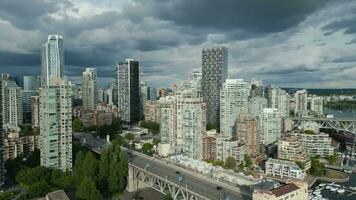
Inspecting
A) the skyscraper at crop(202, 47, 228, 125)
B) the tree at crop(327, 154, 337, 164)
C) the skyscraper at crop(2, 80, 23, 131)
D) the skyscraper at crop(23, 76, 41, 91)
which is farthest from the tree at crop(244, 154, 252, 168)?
the skyscraper at crop(23, 76, 41, 91)

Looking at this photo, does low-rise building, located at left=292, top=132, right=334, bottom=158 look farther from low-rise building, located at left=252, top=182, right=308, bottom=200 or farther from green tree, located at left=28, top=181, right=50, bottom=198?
green tree, located at left=28, top=181, right=50, bottom=198

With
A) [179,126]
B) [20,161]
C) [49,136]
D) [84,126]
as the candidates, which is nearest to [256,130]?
[179,126]

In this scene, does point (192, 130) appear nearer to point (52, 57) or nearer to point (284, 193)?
point (284, 193)

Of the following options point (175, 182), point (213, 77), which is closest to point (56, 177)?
point (175, 182)

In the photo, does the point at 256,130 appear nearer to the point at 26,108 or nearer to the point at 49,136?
the point at 49,136

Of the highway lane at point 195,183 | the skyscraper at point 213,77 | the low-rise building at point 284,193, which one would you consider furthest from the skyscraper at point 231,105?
the low-rise building at point 284,193
